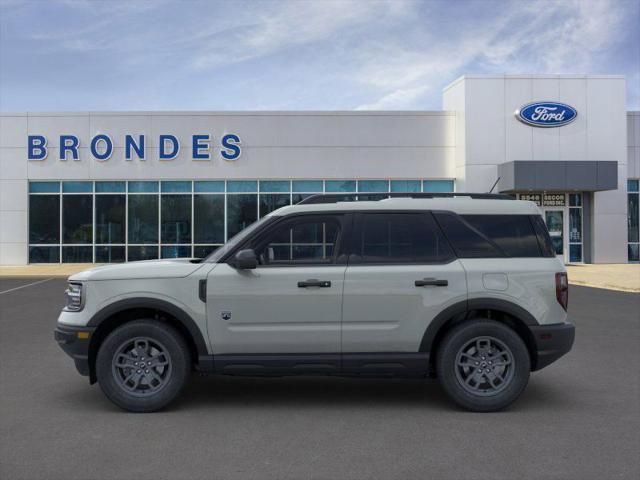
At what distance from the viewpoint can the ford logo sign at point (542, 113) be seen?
26547mm

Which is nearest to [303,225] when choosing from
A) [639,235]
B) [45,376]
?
[45,376]

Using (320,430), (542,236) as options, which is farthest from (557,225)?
(320,430)

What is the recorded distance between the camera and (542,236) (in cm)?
580

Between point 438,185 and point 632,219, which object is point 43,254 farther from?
point 632,219

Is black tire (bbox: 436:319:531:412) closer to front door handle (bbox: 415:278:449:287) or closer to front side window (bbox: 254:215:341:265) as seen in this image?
front door handle (bbox: 415:278:449:287)

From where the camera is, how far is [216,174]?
1078 inches

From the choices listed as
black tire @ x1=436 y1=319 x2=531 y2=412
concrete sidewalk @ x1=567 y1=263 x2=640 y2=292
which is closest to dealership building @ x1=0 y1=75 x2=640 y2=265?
concrete sidewalk @ x1=567 y1=263 x2=640 y2=292

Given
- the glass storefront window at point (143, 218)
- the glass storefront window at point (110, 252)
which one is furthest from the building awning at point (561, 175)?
the glass storefront window at point (110, 252)

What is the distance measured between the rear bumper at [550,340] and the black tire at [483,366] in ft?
0.48

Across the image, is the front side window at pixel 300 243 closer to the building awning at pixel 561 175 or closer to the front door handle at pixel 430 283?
the front door handle at pixel 430 283

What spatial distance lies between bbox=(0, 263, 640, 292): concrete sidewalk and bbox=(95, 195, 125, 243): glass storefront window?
1.47 metres

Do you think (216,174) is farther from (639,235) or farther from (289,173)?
(639,235)

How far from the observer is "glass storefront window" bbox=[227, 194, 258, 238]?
90.4 ft

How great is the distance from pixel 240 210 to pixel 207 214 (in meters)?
1.41
